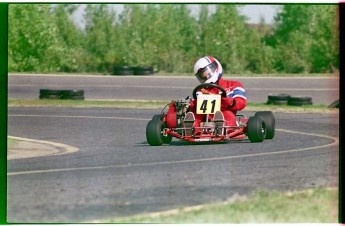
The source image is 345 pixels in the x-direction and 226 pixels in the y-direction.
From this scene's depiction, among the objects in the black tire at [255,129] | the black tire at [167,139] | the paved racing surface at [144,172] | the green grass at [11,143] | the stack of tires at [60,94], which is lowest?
the paved racing surface at [144,172]

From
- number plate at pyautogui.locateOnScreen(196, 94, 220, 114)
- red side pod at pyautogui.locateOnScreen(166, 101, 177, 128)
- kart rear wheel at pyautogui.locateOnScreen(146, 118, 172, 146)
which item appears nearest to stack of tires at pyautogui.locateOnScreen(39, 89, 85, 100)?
kart rear wheel at pyautogui.locateOnScreen(146, 118, 172, 146)

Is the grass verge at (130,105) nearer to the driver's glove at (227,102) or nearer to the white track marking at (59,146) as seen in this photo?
the white track marking at (59,146)

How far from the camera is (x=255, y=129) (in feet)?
45.6

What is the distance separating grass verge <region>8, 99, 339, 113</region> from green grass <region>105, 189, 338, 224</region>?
364 inches

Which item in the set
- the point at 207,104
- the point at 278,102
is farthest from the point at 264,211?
the point at 278,102

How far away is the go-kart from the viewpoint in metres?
13.6

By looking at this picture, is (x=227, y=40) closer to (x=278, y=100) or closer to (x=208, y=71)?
(x=278, y=100)

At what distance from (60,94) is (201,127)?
8513mm

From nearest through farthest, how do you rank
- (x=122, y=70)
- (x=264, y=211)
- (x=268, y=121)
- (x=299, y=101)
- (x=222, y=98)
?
1. (x=264, y=211)
2. (x=222, y=98)
3. (x=268, y=121)
4. (x=299, y=101)
5. (x=122, y=70)

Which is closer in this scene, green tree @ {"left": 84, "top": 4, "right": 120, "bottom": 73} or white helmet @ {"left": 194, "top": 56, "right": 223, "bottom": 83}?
white helmet @ {"left": 194, "top": 56, "right": 223, "bottom": 83}

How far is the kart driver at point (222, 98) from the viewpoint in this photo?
1362 cm

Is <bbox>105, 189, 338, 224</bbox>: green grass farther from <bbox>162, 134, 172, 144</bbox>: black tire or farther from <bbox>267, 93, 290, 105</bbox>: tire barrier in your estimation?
<bbox>267, 93, 290, 105</bbox>: tire barrier

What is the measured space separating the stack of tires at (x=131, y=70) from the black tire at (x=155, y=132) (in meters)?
7.98

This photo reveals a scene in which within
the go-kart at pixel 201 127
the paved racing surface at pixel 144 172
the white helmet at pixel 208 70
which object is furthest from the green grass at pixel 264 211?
the white helmet at pixel 208 70
